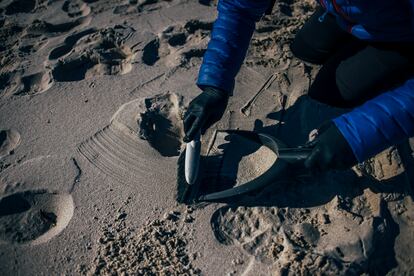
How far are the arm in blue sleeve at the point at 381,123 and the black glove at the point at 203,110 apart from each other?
617mm

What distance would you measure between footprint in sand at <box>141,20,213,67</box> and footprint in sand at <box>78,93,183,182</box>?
38 cm

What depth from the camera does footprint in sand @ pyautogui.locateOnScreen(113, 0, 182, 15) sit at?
3162 millimetres

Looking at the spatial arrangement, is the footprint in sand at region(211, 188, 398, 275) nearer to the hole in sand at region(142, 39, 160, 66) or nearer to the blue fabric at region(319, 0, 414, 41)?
the blue fabric at region(319, 0, 414, 41)

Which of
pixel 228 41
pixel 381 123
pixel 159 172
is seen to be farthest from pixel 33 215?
pixel 381 123

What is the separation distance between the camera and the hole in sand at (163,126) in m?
2.30

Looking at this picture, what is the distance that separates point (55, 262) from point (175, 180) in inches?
27.5

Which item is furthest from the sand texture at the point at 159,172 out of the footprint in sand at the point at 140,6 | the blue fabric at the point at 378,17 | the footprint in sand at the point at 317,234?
the blue fabric at the point at 378,17

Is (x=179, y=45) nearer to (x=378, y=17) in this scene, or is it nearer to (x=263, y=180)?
(x=263, y=180)

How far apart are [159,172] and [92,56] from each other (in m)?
1.05

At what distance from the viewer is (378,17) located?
183 centimetres

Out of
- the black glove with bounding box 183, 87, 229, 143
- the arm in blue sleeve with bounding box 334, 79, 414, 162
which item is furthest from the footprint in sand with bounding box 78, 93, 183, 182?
the arm in blue sleeve with bounding box 334, 79, 414, 162

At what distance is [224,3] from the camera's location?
79.9 inches

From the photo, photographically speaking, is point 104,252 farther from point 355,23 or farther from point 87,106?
point 355,23

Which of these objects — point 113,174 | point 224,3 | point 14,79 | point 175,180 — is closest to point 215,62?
point 224,3
